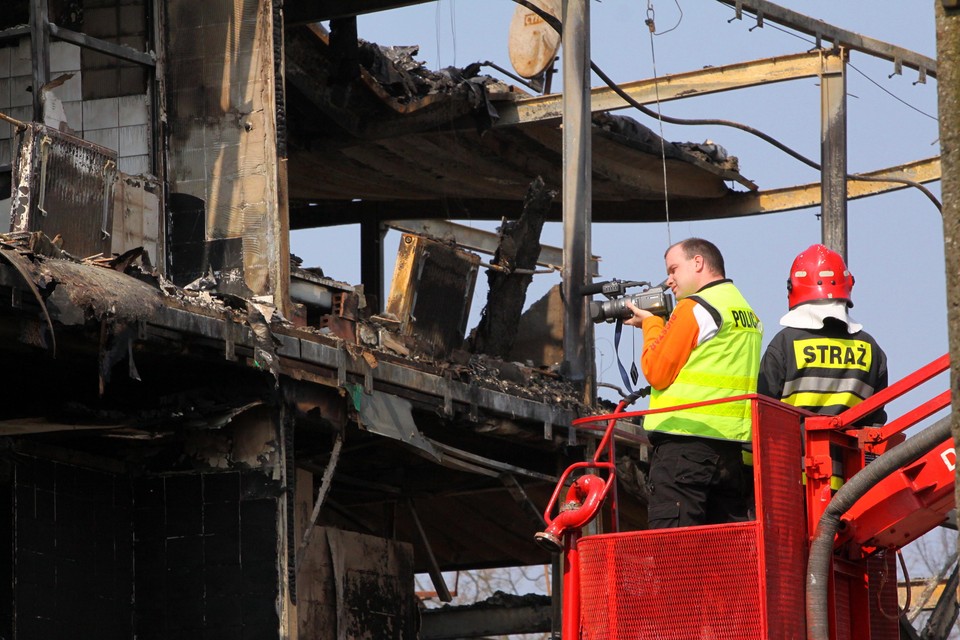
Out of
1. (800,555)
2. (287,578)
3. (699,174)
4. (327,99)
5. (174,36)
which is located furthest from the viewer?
(699,174)

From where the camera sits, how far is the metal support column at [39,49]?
1116 centimetres

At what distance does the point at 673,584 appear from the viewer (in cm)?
792

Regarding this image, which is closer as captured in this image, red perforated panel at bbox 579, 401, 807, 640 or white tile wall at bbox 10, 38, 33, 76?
red perforated panel at bbox 579, 401, 807, 640

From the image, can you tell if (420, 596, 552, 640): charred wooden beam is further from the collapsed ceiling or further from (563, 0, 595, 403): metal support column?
the collapsed ceiling

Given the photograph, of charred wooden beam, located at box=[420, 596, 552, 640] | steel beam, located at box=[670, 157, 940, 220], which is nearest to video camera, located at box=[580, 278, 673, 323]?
charred wooden beam, located at box=[420, 596, 552, 640]

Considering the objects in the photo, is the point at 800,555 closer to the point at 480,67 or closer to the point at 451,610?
the point at 451,610

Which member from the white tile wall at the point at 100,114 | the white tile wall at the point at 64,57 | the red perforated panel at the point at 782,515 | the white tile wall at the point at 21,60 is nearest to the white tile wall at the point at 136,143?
the white tile wall at the point at 100,114

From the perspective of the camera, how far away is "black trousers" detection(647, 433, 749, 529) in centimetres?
833

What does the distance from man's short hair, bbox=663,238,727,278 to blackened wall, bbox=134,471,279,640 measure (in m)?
4.05

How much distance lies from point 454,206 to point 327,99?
12.6 ft

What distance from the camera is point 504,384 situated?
13.4 m

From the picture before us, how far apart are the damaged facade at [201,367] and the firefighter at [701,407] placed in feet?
11.1

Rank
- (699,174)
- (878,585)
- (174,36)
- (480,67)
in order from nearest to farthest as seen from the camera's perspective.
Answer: (878,585) → (174,36) → (480,67) → (699,174)

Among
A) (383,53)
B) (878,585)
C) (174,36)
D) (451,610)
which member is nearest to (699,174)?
(383,53)
